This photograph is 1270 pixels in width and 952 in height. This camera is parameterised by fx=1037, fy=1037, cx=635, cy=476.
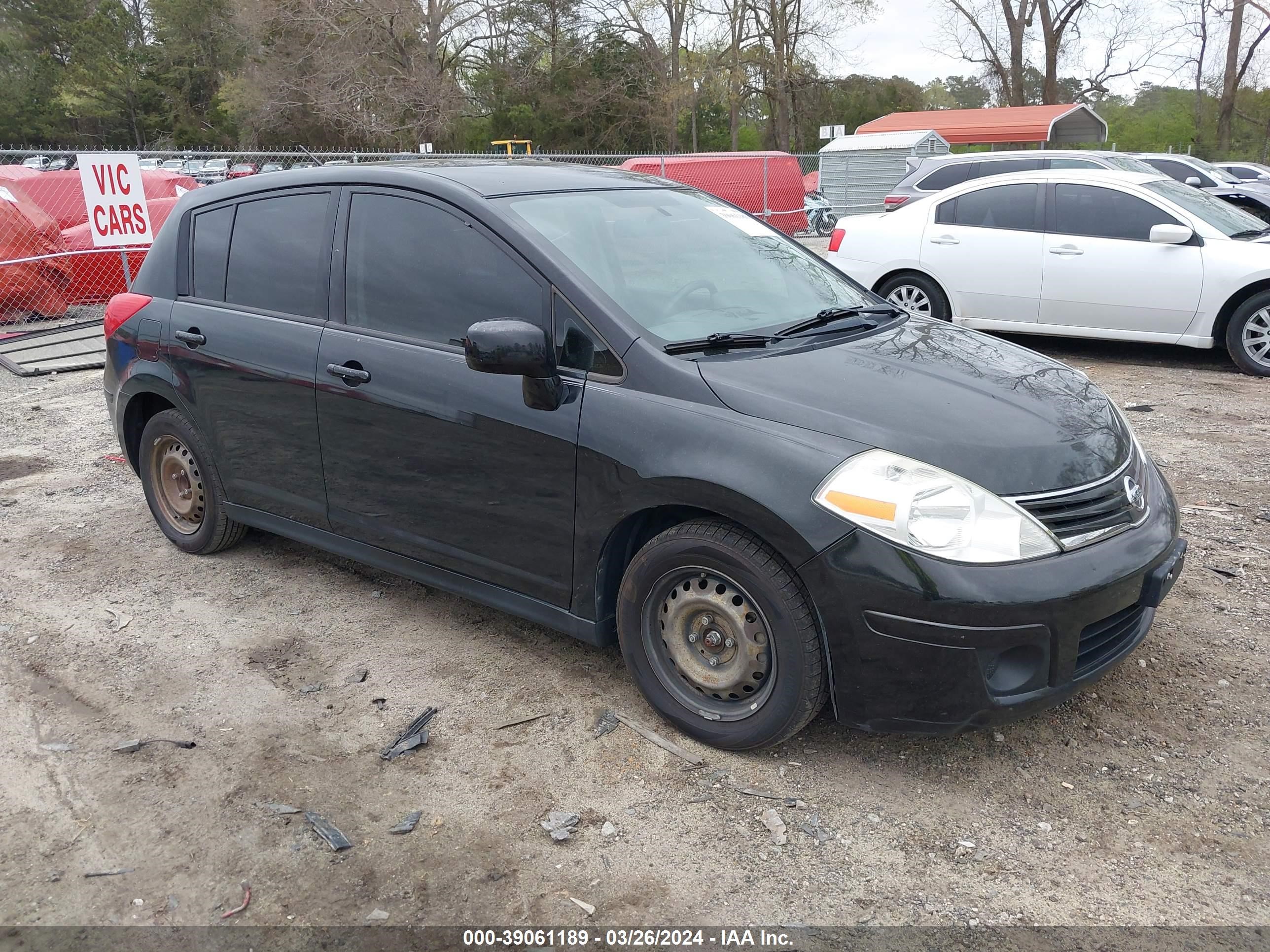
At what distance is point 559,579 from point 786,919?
1.35 meters

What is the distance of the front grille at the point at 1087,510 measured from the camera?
9.55ft

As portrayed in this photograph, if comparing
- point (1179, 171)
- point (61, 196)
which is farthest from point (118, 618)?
point (1179, 171)

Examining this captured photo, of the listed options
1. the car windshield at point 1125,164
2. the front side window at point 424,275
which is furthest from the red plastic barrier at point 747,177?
the front side window at point 424,275

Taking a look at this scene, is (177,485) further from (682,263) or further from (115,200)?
(115,200)

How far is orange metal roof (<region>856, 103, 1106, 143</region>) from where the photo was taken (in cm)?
3106

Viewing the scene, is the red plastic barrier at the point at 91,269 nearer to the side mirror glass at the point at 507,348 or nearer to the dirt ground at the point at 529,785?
the dirt ground at the point at 529,785

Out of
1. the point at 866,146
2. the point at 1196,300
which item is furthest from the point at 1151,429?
the point at 866,146

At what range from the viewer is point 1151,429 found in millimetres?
6797

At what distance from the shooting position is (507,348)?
3.22 meters

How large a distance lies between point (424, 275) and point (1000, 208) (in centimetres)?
679

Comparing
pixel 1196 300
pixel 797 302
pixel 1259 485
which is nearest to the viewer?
pixel 797 302

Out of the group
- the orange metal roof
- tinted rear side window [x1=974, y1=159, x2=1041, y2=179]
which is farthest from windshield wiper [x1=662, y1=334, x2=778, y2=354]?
the orange metal roof

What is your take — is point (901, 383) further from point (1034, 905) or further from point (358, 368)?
point (358, 368)

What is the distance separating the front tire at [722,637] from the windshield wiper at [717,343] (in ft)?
1.91
